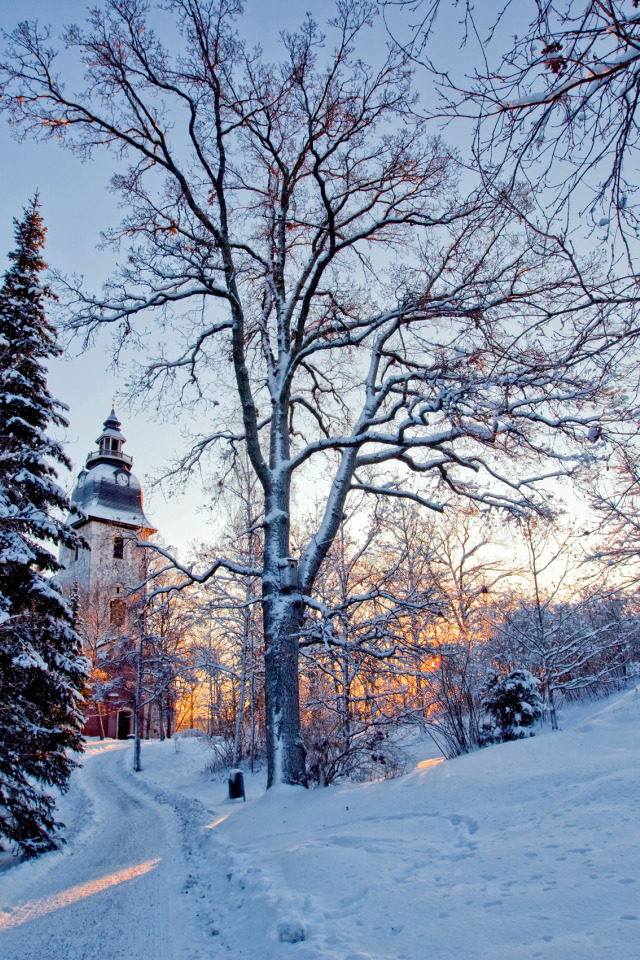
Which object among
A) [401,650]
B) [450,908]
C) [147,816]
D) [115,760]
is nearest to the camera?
[450,908]

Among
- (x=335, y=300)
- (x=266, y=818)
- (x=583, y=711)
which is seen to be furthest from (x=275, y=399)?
(x=583, y=711)

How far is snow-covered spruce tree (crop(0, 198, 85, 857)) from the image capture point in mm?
7730

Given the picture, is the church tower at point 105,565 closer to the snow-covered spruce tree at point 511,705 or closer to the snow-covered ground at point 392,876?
the snow-covered spruce tree at point 511,705

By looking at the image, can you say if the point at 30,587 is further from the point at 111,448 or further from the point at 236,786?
the point at 111,448

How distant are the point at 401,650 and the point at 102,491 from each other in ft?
153

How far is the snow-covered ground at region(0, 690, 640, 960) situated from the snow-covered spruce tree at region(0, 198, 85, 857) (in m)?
1.36

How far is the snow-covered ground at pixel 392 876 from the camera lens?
2570 millimetres

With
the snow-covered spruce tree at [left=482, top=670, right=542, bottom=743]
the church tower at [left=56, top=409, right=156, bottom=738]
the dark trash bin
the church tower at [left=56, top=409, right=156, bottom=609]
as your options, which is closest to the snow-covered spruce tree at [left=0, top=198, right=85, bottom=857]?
the dark trash bin

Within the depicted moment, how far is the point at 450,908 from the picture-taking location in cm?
284

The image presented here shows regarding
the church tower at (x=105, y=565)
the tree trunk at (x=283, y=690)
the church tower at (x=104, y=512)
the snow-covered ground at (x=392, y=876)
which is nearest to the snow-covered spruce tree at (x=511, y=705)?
the snow-covered ground at (x=392, y=876)

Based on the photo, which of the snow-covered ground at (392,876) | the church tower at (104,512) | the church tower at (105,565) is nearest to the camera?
the snow-covered ground at (392,876)

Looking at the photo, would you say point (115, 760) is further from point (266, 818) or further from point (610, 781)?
point (610, 781)

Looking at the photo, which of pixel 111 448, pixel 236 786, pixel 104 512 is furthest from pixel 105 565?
pixel 236 786

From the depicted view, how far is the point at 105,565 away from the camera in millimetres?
45969
